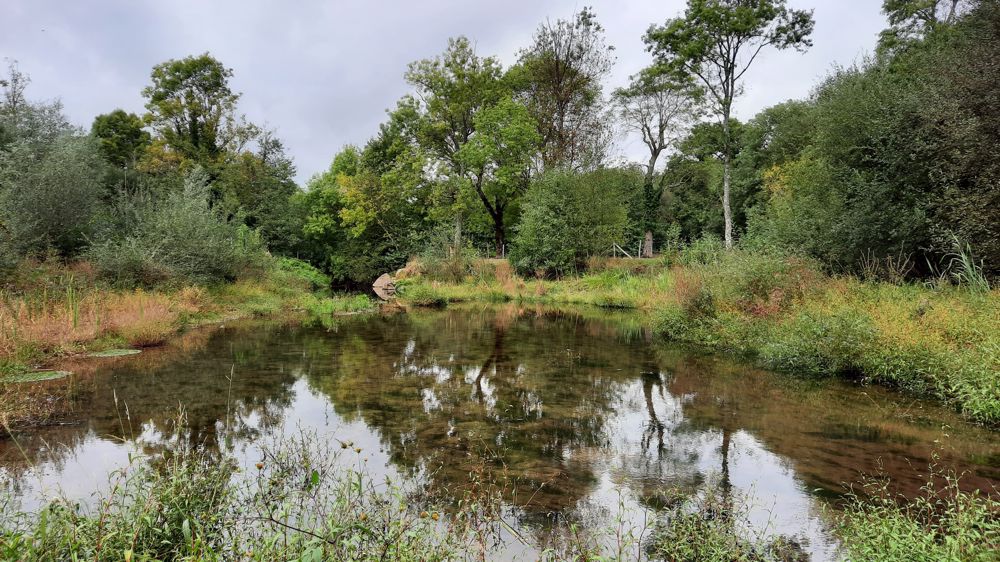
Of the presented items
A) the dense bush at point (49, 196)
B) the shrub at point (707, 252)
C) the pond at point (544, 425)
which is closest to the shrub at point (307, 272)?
the dense bush at point (49, 196)

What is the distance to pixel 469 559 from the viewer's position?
3773 mm

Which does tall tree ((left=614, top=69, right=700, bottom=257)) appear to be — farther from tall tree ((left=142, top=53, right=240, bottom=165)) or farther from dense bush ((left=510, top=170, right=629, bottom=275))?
tall tree ((left=142, top=53, right=240, bottom=165))

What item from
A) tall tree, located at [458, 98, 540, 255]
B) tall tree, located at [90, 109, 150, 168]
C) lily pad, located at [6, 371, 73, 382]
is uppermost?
tall tree, located at [90, 109, 150, 168]

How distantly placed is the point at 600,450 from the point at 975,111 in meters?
12.7

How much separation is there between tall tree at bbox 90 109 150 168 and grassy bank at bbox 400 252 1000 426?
3863cm

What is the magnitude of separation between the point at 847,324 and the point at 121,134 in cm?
4591

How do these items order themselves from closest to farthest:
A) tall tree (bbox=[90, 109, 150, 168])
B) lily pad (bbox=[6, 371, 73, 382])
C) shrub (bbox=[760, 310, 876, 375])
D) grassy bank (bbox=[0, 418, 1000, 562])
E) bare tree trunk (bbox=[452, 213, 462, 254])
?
grassy bank (bbox=[0, 418, 1000, 562]) < lily pad (bbox=[6, 371, 73, 382]) < shrub (bbox=[760, 310, 876, 375]) < bare tree trunk (bbox=[452, 213, 462, 254]) < tall tree (bbox=[90, 109, 150, 168])

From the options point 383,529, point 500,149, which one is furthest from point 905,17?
point 383,529

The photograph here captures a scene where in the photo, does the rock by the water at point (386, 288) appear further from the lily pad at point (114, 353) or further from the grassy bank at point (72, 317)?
the lily pad at point (114, 353)

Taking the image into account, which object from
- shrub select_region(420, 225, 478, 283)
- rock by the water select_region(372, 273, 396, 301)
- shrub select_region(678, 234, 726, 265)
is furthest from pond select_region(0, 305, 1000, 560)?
rock by the water select_region(372, 273, 396, 301)

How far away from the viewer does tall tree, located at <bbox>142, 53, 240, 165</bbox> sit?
31.4 metres

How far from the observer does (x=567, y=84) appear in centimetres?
3178

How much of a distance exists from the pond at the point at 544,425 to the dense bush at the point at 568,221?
15.6m

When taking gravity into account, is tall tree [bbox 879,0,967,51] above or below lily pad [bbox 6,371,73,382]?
above
